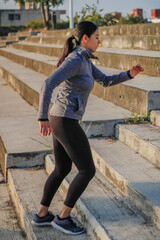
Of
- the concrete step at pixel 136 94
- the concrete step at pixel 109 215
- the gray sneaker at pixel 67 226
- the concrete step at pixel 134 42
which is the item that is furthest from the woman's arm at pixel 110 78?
the concrete step at pixel 134 42

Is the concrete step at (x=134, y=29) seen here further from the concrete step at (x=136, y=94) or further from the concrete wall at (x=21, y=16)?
the concrete wall at (x=21, y=16)

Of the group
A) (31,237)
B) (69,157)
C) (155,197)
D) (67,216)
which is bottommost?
(31,237)

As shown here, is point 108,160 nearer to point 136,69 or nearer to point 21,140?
point 136,69

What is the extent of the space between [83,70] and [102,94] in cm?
281

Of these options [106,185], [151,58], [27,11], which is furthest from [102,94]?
[27,11]

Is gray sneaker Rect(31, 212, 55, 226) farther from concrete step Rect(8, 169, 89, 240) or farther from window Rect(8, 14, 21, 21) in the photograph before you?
window Rect(8, 14, 21, 21)

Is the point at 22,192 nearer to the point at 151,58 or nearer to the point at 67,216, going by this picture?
the point at 67,216

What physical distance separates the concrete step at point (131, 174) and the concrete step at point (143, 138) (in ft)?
0.16

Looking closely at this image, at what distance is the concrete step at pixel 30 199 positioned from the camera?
Result: 2816 millimetres

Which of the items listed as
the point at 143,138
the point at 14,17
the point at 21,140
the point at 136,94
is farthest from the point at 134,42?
the point at 14,17

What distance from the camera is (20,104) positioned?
22.0 feet

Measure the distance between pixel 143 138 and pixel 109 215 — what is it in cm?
102

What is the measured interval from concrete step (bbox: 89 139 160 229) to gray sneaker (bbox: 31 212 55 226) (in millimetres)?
592

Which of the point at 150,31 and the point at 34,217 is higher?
the point at 150,31
